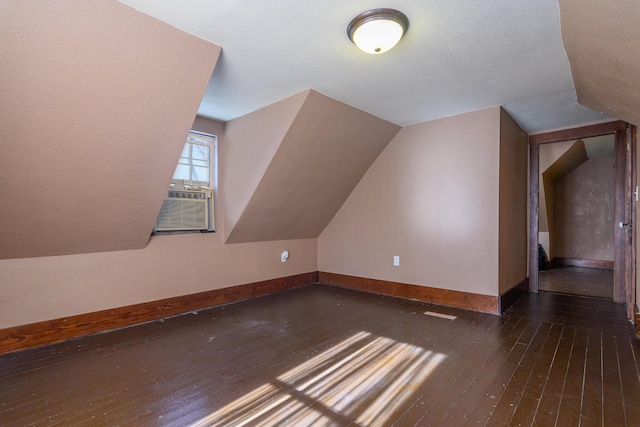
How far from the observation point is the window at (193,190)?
11.0ft

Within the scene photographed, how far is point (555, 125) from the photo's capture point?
3.88 metres

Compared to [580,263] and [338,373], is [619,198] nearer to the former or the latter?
[580,263]

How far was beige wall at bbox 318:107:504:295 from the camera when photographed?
10.9 feet

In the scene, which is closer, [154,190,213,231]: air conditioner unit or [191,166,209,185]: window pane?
[154,190,213,231]: air conditioner unit

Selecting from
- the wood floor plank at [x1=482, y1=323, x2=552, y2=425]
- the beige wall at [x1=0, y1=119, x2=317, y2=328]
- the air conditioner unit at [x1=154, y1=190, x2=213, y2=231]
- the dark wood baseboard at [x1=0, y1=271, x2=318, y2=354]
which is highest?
the air conditioner unit at [x1=154, y1=190, x2=213, y2=231]

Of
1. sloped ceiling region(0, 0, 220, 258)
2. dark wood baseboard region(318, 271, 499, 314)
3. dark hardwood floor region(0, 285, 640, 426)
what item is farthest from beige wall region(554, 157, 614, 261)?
sloped ceiling region(0, 0, 220, 258)

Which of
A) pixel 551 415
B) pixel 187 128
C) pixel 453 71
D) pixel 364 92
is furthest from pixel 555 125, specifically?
pixel 187 128

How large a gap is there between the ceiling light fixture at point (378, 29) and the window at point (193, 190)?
7.48ft

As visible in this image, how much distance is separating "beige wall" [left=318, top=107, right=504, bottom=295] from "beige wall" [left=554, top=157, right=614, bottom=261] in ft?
10.5

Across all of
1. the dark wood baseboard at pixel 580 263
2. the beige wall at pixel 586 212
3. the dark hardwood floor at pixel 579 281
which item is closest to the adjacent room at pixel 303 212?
the dark hardwood floor at pixel 579 281

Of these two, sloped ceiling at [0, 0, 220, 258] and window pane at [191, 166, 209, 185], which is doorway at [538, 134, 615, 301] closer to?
window pane at [191, 166, 209, 185]

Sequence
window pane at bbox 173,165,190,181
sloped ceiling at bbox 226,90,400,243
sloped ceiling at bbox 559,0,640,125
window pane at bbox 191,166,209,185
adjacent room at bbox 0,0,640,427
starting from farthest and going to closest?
window pane at bbox 191,166,209,185 → window pane at bbox 173,165,190,181 → sloped ceiling at bbox 226,90,400,243 → adjacent room at bbox 0,0,640,427 → sloped ceiling at bbox 559,0,640,125

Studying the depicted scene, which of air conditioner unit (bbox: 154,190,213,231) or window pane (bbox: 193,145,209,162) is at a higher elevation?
window pane (bbox: 193,145,209,162)

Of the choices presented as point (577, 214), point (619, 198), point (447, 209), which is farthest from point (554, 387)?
point (577, 214)
